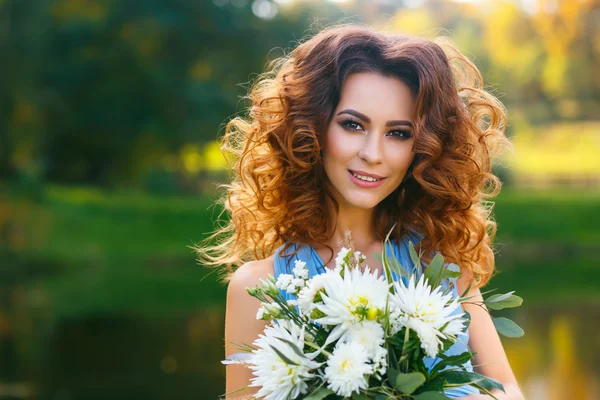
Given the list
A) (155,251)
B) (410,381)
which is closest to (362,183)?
(410,381)

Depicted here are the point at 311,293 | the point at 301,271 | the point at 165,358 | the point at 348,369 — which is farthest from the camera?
the point at 165,358

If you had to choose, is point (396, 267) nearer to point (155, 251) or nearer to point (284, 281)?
point (284, 281)

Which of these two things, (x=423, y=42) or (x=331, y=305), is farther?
(x=423, y=42)

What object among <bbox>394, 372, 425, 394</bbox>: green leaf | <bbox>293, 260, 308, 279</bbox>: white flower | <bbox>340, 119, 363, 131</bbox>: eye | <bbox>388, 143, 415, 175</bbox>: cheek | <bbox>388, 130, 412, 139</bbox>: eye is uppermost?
<bbox>340, 119, 363, 131</bbox>: eye

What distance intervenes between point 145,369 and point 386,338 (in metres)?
8.16

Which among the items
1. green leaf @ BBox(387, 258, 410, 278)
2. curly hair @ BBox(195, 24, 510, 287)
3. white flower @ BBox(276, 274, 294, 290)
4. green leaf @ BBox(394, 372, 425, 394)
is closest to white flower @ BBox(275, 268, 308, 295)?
white flower @ BBox(276, 274, 294, 290)

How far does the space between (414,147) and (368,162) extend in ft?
0.53

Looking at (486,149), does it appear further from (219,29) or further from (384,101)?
(219,29)

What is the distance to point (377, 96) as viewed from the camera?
2.72 meters

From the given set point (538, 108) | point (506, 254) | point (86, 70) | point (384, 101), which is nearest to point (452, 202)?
point (384, 101)

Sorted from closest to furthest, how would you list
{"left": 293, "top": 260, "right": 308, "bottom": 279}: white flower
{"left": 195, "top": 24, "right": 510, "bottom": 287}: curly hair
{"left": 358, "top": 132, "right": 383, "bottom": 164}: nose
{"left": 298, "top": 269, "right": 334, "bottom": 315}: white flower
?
{"left": 298, "top": 269, "right": 334, "bottom": 315}: white flower, {"left": 293, "top": 260, "right": 308, "bottom": 279}: white flower, {"left": 358, "top": 132, "right": 383, "bottom": 164}: nose, {"left": 195, "top": 24, "right": 510, "bottom": 287}: curly hair

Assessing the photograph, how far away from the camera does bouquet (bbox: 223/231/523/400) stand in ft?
6.70

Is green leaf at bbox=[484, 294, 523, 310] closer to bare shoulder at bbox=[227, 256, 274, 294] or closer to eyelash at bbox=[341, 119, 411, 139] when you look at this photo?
eyelash at bbox=[341, 119, 411, 139]

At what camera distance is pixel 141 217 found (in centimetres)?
2158
